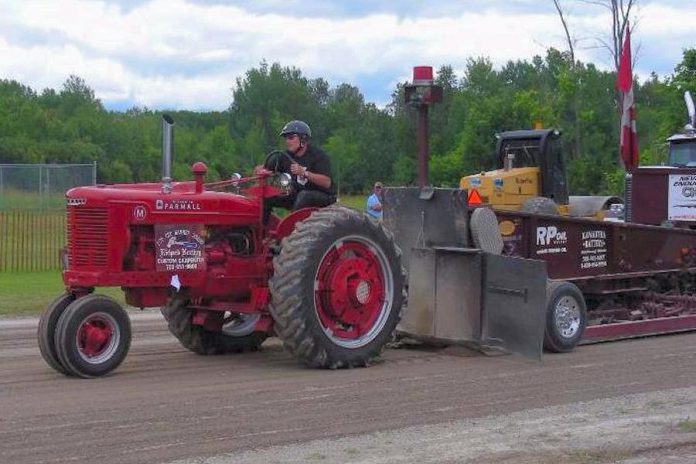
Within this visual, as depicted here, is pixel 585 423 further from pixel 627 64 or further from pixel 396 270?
pixel 627 64

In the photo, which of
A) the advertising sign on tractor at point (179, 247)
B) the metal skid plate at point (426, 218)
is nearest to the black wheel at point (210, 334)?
the advertising sign on tractor at point (179, 247)

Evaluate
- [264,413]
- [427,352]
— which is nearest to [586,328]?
[427,352]

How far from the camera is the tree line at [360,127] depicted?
39688mm

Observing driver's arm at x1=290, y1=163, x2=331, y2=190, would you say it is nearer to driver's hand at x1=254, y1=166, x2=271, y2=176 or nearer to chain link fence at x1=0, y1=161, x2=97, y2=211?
driver's hand at x1=254, y1=166, x2=271, y2=176

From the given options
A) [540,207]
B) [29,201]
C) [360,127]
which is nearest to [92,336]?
[540,207]

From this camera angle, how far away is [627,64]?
1898 centimetres

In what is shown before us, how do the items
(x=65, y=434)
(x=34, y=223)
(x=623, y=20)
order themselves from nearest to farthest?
(x=65, y=434)
(x=34, y=223)
(x=623, y=20)

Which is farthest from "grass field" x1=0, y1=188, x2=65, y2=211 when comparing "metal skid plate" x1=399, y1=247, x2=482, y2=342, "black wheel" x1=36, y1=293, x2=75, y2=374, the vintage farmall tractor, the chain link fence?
"black wheel" x1=36, y1=293, x2=75, y2=374

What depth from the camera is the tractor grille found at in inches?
376

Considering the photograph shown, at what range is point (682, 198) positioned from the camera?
50.3ft

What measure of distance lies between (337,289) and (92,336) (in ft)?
7.18

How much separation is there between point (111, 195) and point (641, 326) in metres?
5.89

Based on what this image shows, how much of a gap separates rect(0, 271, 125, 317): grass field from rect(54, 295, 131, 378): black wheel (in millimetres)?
6845

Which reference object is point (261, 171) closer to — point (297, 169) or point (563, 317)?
point (297, 169)
